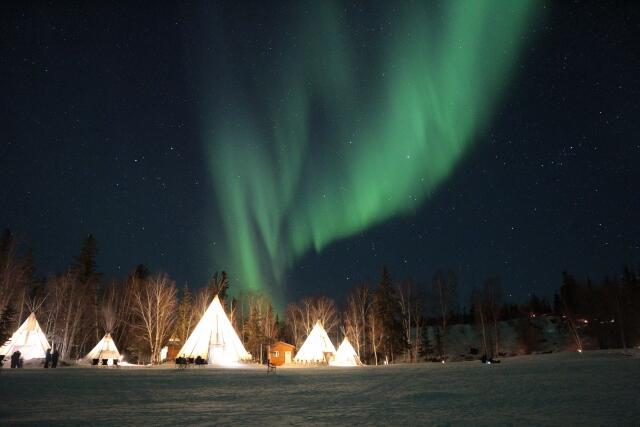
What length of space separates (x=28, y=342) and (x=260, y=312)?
2915cm

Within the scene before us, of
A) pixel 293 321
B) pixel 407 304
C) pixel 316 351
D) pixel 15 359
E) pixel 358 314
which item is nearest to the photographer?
pixel 15 359

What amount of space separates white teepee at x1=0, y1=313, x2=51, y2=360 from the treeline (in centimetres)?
658

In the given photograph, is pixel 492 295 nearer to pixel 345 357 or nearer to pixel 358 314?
pixel 358 314

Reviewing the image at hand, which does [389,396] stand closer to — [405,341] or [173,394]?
[173,394]

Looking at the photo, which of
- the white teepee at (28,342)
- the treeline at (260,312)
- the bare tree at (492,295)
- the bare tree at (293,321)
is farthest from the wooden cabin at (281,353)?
the bare tree at (492,295)

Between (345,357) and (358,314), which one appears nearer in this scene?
(345,357)

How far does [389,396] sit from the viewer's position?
13.4 metres

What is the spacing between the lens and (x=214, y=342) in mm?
37875

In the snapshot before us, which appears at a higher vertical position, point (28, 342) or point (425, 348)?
point (28, 342)

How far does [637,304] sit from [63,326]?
266ft

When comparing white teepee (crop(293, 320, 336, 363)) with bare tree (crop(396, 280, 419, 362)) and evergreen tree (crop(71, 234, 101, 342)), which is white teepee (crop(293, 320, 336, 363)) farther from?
evergreen tree (crop(71, 234, 101, 342))

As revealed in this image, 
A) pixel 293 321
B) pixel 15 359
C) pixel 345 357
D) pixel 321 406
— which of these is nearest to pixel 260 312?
pixel 293 321

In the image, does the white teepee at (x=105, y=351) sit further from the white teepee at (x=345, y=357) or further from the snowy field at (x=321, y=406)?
the snowy field at (x=321, y=406)

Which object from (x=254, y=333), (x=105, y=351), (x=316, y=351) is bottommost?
(x=316, y=351)
